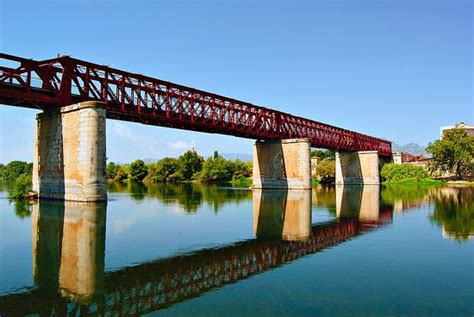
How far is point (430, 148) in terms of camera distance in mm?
109562

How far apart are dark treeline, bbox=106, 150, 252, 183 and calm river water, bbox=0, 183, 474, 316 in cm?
9840

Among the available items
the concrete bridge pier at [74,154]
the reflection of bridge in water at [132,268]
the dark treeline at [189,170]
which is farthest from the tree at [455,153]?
the concrete bridge pier at [74,154]

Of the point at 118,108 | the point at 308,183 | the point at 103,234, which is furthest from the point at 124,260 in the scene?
the point at 308,183

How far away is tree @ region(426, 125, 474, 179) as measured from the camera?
104125 mm

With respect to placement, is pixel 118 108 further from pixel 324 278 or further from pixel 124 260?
pixel 324 278

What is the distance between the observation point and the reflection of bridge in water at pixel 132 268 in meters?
10.3

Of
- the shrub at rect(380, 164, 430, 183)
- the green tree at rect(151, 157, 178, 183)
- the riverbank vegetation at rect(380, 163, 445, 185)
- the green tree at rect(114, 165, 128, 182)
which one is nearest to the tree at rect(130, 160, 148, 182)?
the green tree at rect(114, 165, 128, 182)

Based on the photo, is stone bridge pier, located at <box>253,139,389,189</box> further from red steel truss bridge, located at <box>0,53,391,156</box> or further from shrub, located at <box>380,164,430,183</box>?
shrub, located at <box>380,164,430,183</box>

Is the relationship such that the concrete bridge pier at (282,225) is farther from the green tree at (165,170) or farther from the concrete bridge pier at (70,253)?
the green tree at (165,170)

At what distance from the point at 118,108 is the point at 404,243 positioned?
3720 cm

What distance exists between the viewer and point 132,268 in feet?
45.8

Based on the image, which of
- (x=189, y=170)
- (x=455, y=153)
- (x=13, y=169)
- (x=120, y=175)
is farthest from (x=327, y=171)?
(x=13, y=169)

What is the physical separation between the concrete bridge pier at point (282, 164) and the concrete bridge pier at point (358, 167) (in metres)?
34.2

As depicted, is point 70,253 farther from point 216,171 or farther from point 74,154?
point 216,171
